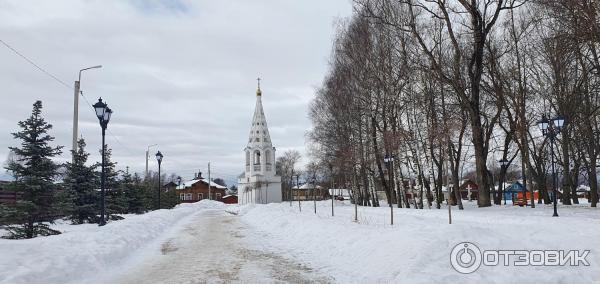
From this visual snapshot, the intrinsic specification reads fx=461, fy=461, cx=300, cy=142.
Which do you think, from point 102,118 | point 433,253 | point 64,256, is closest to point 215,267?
point 64,256

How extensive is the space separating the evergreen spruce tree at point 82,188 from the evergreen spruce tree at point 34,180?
4988 mm

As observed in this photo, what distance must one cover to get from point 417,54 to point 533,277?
20375 millimetres

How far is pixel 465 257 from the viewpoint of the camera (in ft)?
26.9

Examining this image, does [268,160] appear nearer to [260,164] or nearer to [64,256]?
[260,164]

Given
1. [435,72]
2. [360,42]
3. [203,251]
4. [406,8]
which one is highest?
[406,8]

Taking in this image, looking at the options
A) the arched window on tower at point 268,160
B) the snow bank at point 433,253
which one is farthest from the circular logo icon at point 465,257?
the arched window on tower at point 268,160

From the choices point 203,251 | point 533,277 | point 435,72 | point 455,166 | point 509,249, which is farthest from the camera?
point 455,166

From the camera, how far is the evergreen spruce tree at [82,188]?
72.2 feet

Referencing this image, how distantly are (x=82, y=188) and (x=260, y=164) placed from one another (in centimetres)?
4774

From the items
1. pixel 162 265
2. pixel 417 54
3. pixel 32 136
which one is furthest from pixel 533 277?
pixel 417 54

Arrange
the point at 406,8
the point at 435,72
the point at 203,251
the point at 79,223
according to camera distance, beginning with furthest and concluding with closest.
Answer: the point at 406,8
the point at 435,72
the point at 79,223
the point at 203,251

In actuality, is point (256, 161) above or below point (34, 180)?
above

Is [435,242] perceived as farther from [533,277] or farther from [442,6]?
[442,6]

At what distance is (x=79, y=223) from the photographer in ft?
74.4
